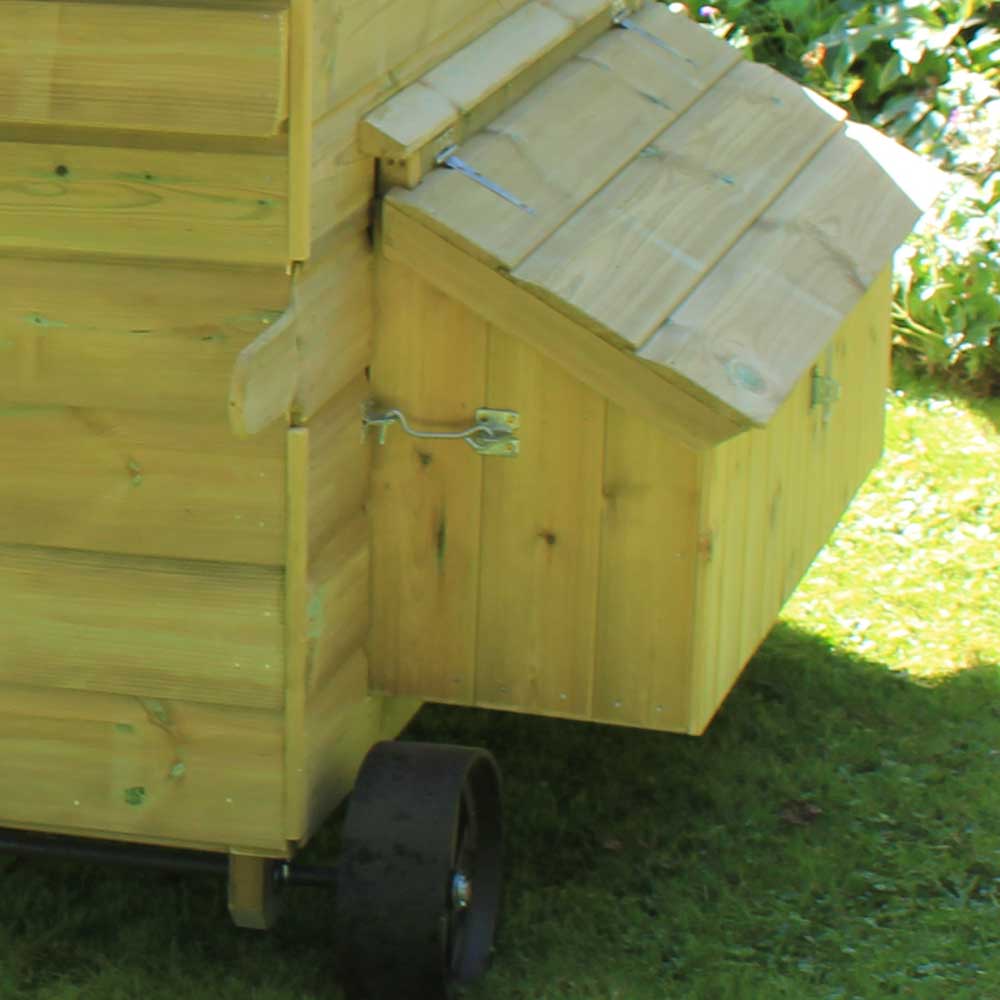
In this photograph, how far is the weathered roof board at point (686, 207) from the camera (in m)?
2.89

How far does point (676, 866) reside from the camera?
12.1ft

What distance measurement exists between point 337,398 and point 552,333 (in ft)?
1.15

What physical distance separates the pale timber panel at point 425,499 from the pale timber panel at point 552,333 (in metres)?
0.06

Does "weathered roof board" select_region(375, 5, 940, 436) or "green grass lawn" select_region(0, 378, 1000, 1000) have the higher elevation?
"weathered roof board" select_region(375, 5, 940, 436)

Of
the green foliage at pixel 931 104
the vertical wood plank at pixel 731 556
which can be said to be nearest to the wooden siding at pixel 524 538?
the vertical wood plank at pixel 731 556

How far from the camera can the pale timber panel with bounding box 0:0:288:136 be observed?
2.50 meters

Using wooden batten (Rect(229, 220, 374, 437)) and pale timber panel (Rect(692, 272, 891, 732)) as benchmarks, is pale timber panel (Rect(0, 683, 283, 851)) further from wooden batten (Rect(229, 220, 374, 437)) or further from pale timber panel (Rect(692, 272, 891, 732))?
pale timber panel (Rect(692, 272, 891, 732))

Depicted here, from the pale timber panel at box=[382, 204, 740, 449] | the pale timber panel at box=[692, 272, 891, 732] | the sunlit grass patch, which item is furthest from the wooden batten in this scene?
the sunlit grass patch

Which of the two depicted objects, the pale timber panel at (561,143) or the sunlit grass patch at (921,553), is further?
the sunlit grass patch at (921,553)

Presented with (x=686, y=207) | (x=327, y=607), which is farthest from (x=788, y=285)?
(x=327, y=607)

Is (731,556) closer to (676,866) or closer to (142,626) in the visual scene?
(676,866)

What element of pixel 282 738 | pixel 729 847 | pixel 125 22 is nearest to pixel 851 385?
pixel 729 847

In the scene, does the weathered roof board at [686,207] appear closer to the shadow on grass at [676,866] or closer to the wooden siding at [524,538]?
the wooden siding at [524,538]

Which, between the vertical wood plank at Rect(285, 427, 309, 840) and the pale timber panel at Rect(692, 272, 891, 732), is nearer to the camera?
the vertical wood plank at Rect(285, 427, 309, 840)
